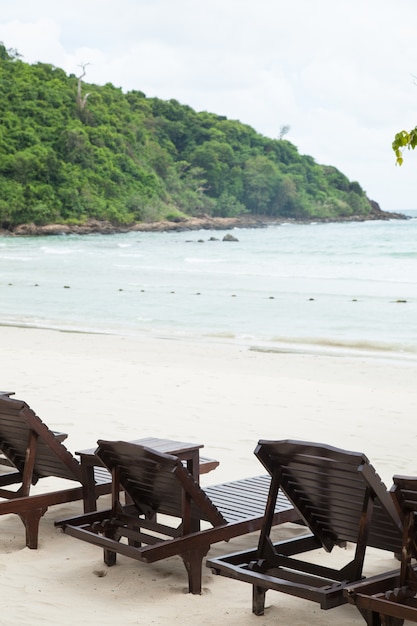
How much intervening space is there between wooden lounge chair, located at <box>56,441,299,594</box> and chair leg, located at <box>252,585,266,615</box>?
29 centimetres

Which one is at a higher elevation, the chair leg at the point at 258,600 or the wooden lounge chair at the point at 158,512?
the wooden lounge chair at the point at 158,512

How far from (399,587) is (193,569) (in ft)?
3.56

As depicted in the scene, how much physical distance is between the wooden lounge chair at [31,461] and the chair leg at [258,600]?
139 centimetres

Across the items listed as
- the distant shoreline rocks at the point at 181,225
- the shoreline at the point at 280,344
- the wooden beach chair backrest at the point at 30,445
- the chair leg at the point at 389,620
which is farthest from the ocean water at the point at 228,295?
the distant shoreline rocks at the point at 181,225

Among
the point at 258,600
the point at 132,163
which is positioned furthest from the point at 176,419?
the point at 132,163

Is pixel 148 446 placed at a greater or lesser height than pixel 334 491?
lesser

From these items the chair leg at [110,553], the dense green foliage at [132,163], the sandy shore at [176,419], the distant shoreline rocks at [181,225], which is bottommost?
the sandy shore at [176,419]

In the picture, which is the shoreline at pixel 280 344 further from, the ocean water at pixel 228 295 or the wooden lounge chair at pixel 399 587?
the wooden lounge chair at pixel 399 587

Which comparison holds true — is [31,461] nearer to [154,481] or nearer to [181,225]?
[154,481]

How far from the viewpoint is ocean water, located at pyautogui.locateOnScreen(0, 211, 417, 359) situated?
18.4 metres

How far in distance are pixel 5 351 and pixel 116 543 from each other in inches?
392

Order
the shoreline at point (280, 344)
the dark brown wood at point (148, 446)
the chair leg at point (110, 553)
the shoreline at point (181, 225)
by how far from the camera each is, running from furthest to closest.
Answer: the shoreline at point (181, 225) < the shoreline at point (280, 344) < the dark brown wood at point (148, 446) < the chair leg at point (110, 553)

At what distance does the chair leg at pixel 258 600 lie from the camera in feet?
12.7

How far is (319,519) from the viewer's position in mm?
3887
